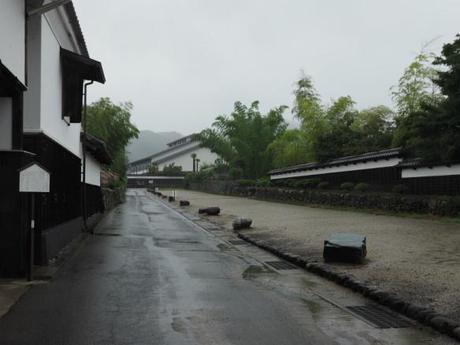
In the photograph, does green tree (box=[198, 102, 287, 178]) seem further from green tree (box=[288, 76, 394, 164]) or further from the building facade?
the building facade

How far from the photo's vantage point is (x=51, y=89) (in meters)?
11.5

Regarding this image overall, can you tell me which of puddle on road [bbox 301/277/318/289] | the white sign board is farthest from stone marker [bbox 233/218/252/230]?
the white sign board

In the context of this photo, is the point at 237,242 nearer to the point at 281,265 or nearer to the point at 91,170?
the point at 281,265

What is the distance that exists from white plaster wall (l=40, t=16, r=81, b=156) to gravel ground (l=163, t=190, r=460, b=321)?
6.05 metres

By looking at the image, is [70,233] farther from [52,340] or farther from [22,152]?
[52,340]

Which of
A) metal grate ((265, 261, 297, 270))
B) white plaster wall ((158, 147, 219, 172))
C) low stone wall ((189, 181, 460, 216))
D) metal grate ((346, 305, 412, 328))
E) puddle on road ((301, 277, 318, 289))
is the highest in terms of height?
white plaster wall ((158, 147, 219, 172))

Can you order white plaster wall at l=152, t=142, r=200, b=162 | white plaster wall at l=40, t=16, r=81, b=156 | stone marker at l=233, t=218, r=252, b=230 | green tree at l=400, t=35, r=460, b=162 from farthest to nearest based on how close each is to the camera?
white plaster wall at l=152, t=142, r=200, b=162, stone marker at l=233, t=218, r=252, b=230, green tree at l=400, t=35, r=460, b=162, white plaster wall at l=40, t=16, r=81, b=156

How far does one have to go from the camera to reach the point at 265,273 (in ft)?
33.0

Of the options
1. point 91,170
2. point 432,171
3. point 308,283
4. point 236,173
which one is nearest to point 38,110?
point 308,283

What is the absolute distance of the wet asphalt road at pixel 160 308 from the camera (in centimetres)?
563

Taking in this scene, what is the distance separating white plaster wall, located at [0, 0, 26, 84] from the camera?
8.29 meters

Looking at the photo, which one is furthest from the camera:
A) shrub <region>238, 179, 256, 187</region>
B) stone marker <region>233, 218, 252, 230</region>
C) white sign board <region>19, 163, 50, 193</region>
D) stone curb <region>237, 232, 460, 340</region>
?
shrub <region>238, 179, 256, 187</region>

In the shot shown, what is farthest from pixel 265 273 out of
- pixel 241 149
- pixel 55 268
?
pixel 241 149

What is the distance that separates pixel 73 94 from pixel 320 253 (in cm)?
721
